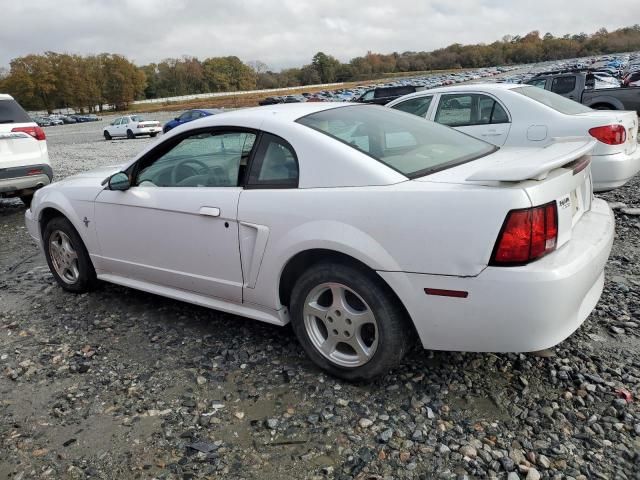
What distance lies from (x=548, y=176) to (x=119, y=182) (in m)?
2.78

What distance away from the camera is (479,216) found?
7.16ft

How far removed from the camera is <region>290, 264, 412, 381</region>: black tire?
2.50 metres

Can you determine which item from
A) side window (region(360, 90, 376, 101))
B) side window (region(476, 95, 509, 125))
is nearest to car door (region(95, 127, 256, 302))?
side window (region(476, 95, 509, 125))

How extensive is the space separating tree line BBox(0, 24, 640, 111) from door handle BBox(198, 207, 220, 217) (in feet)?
345

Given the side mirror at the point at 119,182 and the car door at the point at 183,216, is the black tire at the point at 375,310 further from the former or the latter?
the side mirror at the point at 119,182

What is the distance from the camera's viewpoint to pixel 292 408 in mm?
2635

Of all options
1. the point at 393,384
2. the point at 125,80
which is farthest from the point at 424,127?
the point at 125,80

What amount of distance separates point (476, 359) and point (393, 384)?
0.54m

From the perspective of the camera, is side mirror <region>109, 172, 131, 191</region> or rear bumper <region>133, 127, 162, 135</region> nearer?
side mirror <region>109, 172, 131, 191</region>

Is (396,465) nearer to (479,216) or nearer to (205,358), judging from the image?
(479,216)

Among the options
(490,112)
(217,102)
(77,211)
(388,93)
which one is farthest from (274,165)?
(217,102)

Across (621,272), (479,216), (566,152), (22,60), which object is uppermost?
(22,60)

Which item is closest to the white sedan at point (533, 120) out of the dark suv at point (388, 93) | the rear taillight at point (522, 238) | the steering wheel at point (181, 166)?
the rear taillight at point (522, 238)

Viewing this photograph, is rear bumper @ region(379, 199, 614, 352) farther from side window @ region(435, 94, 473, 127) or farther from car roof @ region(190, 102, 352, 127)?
side window @ region(435, 94, 473, 127)
